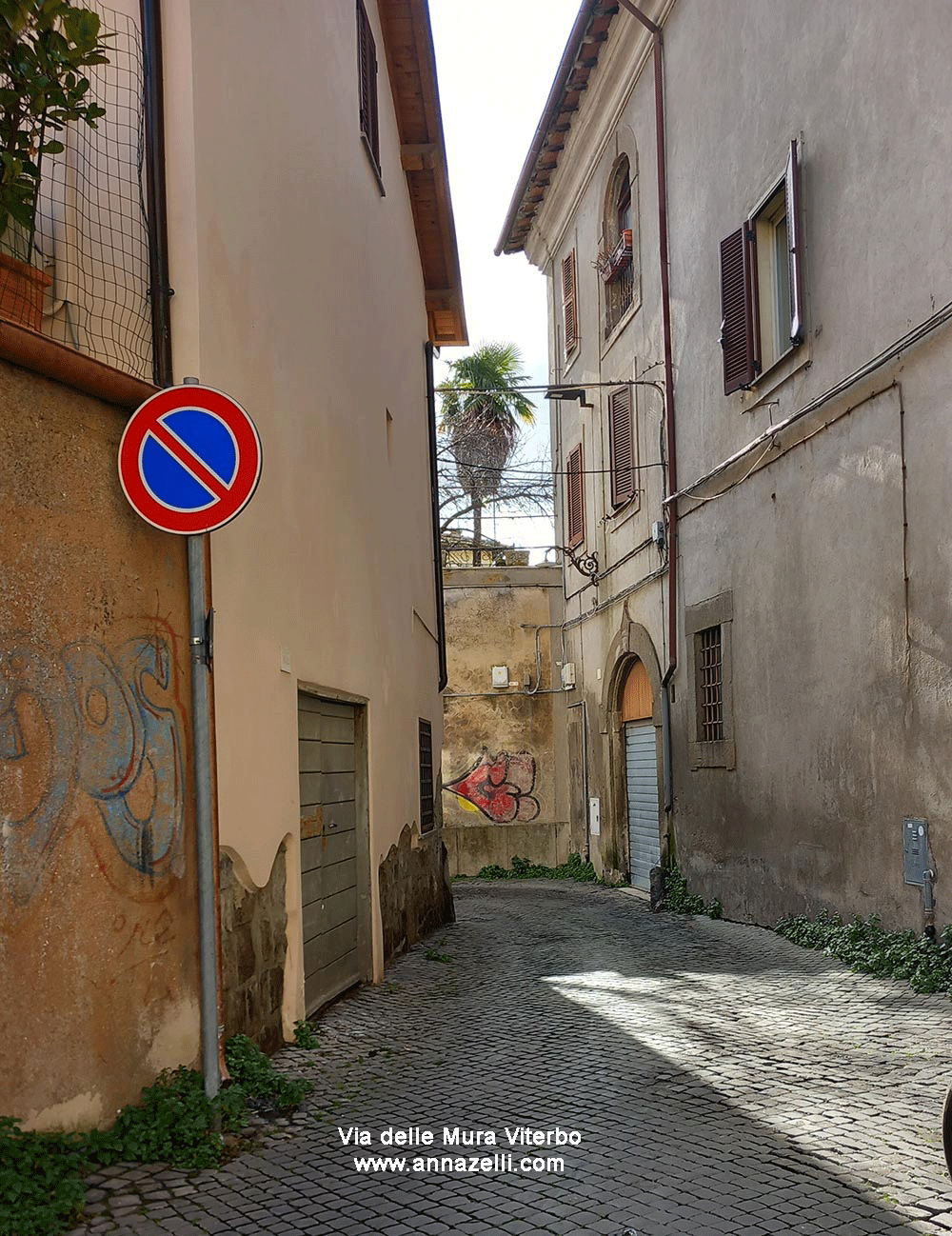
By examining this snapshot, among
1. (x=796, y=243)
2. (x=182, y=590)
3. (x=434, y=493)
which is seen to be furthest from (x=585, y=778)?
(x=182, y=590)

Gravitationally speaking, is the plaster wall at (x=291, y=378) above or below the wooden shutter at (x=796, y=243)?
below

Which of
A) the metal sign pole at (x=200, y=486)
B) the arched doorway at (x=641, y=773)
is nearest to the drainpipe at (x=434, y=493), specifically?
the arched doorway at (x=641, y=773)

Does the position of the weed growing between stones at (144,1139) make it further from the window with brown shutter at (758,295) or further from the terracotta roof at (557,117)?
the terracotta roof at (557,117)

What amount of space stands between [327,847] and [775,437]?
540cm

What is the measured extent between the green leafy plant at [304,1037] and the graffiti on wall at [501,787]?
15.7 meters

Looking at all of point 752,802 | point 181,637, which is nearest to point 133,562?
point 181,637

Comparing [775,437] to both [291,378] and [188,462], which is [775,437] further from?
[188,462]

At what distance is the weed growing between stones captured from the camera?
3.85 metres

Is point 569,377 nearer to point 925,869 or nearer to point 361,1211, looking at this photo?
point 925,869

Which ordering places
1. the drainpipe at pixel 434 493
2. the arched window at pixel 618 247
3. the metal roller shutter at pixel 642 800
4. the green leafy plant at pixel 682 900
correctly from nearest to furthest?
the green leafy plant at pixel 682 900 → the metal roller shutter at pixel 642 800 → the drainpipe at pixel 434 493 → the arched window at pixel 618 247

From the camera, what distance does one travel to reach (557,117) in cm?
1827

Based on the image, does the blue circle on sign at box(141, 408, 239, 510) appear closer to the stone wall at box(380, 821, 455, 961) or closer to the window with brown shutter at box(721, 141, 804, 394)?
the stone wall at box(380, 821, 455, 961)

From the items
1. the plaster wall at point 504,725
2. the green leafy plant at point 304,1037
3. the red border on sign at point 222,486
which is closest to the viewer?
the red border on sign at point 222,486

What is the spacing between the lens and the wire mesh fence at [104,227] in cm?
534
